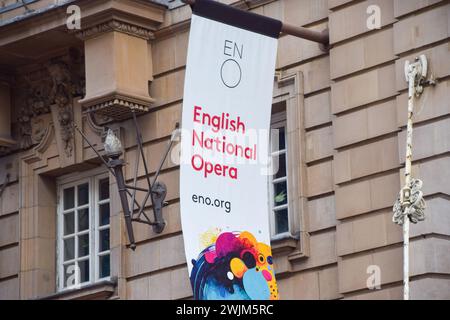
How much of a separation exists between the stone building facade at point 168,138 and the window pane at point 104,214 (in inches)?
0.9

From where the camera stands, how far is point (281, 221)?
2166 centimetres

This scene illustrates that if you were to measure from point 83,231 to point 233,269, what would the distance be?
632 cm

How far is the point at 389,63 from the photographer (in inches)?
795

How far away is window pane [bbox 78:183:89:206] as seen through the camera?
24.8 metres

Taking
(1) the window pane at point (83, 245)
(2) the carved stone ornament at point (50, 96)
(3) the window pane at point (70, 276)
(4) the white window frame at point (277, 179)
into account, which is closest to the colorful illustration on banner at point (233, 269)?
(4) the white window frame at point (277, 179)

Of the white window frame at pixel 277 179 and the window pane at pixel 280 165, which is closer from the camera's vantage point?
the white window frame at pixel 277 179

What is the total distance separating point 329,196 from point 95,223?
16.1 ft

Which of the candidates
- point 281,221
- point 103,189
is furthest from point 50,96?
point 281,221

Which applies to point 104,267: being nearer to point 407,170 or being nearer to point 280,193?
point 280,193

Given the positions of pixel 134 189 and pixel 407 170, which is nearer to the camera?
pixel 407 170

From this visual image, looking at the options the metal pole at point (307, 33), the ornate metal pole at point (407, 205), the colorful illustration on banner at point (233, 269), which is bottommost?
the colorful illustration on banner at point (233, 269)

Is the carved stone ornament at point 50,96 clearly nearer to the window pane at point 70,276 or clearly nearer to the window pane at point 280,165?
the window pane at point 70,276

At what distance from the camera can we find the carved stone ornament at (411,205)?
61.4 ft

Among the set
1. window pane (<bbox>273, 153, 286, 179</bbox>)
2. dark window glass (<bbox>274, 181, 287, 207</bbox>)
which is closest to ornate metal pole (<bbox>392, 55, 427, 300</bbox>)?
dark window glass (<bbox>274, 181, 287, 207</bbox>)
